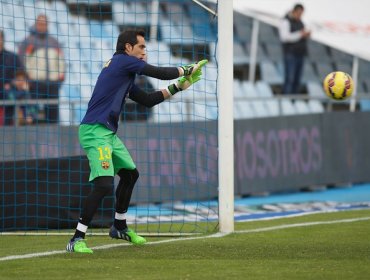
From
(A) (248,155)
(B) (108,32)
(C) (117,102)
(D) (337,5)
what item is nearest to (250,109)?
(A) (248,155)

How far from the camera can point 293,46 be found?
22.4 m

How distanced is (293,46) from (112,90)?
12.2 metres

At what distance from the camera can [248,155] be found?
1909 centimetres

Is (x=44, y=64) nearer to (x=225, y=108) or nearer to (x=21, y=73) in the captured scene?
(x=21, y=73)

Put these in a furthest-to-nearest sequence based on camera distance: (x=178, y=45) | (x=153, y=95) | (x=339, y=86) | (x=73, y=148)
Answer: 1. (x=178, y=45)
2. (x=73, y=148)
3. (x=339, y=86)
4. (x=153, y=95)

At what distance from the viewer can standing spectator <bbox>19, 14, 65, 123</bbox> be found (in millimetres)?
16312

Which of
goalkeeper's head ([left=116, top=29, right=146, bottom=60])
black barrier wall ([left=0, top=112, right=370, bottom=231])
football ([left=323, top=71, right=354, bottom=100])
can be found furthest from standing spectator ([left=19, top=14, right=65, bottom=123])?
goalkeeper's head ([left=116, top=29, right=146, bottom=60])

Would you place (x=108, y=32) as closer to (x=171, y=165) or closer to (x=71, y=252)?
(x=171, y=165)

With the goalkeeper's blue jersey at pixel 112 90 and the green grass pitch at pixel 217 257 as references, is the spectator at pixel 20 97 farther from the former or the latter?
the goalkeeper's blue jersey at pixel 112 90

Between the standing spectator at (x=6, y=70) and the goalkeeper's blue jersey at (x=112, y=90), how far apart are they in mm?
4576

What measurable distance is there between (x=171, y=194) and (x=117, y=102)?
6.76 metres

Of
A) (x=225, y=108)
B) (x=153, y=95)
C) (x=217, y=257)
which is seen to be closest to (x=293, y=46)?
(x=225, y=108)

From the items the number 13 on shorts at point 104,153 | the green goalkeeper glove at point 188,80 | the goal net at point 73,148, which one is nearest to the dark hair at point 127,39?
the green goalkeeper glove at point 188,80

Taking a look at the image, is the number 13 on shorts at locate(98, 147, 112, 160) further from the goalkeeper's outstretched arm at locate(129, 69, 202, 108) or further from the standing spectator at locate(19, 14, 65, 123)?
the standing spectator at locate(19, 14, 65, 123)
